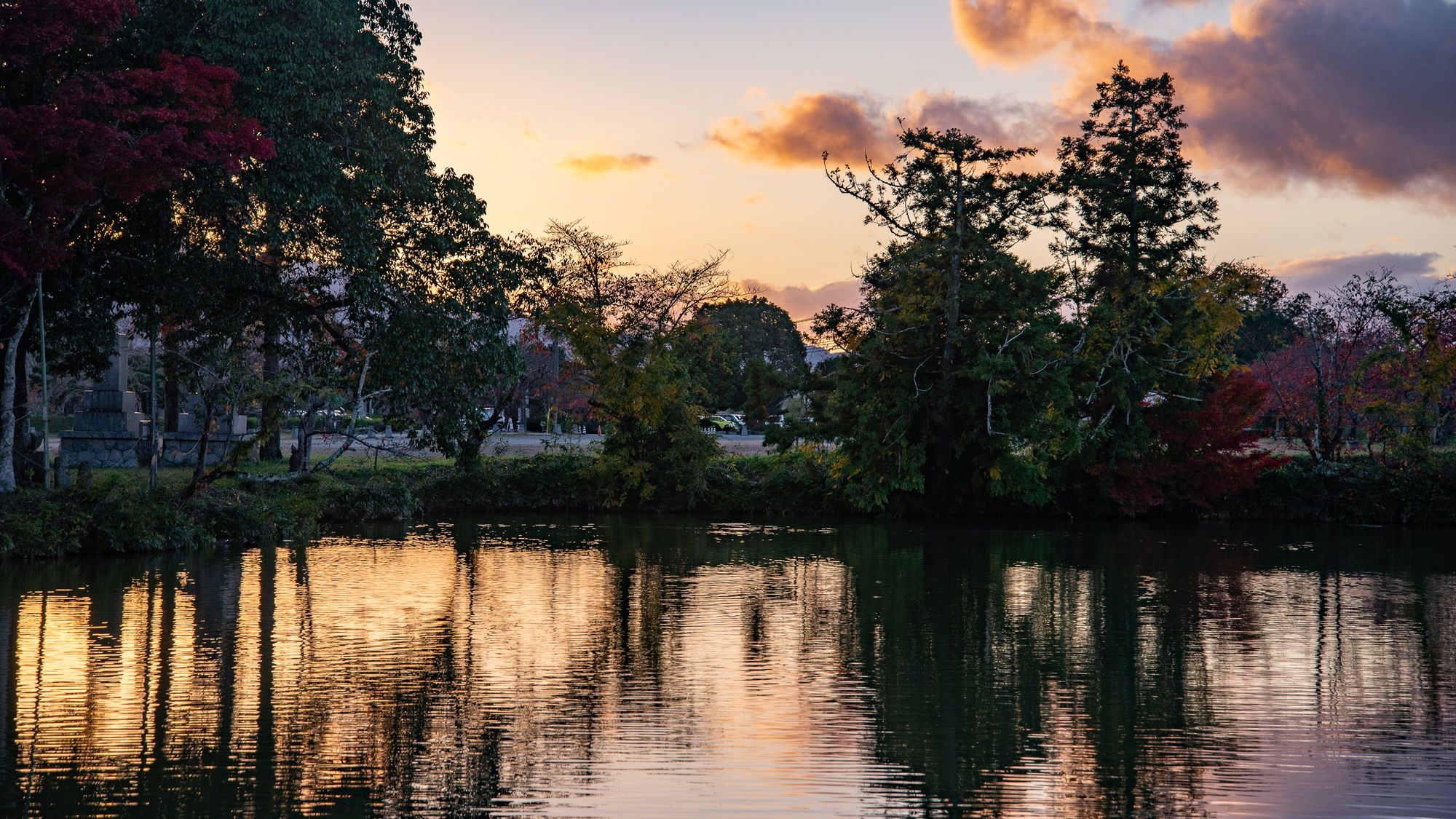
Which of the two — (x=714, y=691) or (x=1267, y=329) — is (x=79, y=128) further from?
(x=1267, y=329)

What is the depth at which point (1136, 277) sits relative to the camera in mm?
29172

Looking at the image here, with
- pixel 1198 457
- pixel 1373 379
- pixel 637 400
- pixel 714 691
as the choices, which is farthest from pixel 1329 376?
pixel 714 691

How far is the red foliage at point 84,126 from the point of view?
649 inches

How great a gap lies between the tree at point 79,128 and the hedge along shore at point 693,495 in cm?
486

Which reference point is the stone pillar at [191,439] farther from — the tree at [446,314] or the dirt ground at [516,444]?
the tree at [446,314]

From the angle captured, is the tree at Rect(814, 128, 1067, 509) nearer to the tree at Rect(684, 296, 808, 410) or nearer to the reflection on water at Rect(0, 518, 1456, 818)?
the reflection on water at Rect(0, 518, 1456, 818)

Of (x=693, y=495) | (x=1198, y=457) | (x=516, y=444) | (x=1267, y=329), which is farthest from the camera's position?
(x=1267, y=329)

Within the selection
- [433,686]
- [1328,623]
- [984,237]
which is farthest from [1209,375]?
[433,686]

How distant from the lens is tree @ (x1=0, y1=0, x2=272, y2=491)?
16500 mm

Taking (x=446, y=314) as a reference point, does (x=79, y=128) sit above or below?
above

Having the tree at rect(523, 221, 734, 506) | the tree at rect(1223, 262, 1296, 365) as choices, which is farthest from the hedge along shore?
the tree at rect(1223, 262, 1296, 365)

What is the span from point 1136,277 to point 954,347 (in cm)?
526

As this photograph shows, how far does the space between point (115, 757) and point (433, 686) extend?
2763mm

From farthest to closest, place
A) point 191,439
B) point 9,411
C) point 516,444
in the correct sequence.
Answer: point 516,444
point 191,439
point 9,411
